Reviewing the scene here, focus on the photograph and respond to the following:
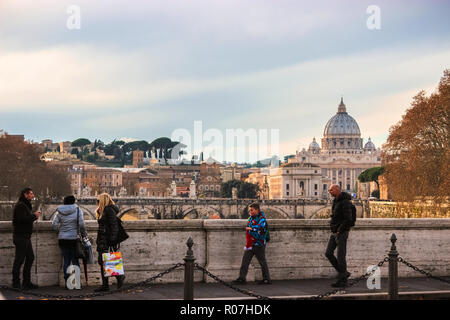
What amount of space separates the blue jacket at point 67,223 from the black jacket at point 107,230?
0.82ft

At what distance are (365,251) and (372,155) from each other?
17070 centimetres

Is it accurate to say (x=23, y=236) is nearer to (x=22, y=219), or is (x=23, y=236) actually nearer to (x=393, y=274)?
(x=22, y=219)

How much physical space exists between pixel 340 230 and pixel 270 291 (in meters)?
1.19

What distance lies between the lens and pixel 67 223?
381 inches

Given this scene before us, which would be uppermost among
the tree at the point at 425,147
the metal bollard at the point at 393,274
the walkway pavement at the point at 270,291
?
the tree at the point at 425,147

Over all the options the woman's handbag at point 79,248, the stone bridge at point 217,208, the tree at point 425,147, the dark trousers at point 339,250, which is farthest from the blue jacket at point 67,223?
the stone bridge at point 217,208

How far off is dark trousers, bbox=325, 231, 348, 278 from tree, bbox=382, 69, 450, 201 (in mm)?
25484

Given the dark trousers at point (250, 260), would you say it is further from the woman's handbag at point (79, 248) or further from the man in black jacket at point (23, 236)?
the man in black jacket at point (23, 236)

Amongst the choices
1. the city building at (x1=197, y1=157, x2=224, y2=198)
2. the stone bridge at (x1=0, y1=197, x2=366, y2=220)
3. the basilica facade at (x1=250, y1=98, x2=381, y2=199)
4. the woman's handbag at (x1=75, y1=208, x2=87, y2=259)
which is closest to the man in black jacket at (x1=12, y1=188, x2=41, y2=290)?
the woman's handbag at (x1=75, y1=208, x2=87, y2=259)

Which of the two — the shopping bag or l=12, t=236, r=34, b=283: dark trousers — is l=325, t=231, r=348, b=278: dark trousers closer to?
the shopping bag

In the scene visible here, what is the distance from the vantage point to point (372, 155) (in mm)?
178750

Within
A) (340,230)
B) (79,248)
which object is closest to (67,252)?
(79,248)

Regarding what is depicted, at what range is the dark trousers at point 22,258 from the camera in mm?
9492
